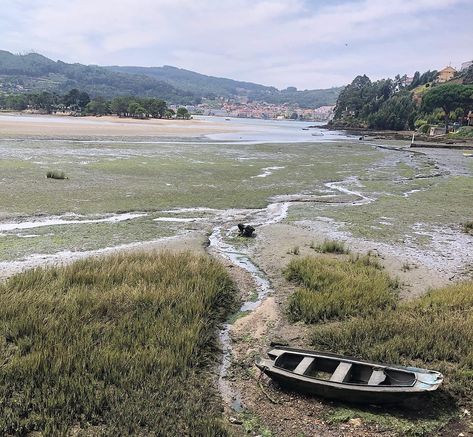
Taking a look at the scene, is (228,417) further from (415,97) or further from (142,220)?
(415,97)

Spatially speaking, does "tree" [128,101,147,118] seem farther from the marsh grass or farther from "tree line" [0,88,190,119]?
the marsh grass

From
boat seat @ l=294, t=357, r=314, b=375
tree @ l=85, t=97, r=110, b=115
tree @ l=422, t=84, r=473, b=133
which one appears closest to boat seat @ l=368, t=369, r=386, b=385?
boat seat @ l=294, t=357, r=314, b=375

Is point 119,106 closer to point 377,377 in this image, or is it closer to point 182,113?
point 182,113

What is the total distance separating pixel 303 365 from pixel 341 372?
0.60 meters

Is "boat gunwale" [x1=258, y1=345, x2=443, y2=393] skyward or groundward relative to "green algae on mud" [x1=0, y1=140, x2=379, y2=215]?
skyward

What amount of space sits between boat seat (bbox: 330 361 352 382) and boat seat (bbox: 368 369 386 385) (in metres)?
0.36

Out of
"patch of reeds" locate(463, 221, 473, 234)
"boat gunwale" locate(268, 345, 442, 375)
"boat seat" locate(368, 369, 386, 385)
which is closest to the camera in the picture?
"boat seat" locate(368, 369, 386, 385)

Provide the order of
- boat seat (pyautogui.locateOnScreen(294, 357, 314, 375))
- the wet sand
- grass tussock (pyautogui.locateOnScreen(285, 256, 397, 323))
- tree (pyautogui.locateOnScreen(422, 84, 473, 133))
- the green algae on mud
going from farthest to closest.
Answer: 1. tree (pyautogui.locateOnScreen(422, 84, 473, 133))
2. the wet sand
3. the green algae on mud
4. grass tussock (pyautogui.locateOnScreen(285, 256, 397, 323))
5. boat seat (pyautogui.locateOnScreen(294, 357, 314, 375))

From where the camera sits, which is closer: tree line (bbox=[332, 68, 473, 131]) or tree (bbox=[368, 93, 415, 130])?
tree line (bbox=[332, 68, 473, 131])

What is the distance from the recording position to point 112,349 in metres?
6.81

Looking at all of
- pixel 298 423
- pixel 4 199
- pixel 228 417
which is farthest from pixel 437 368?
pixel 4 199

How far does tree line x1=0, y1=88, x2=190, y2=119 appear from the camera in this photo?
14675cm

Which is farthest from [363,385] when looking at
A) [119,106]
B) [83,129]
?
[119,106]

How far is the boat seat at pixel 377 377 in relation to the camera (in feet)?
20.9
